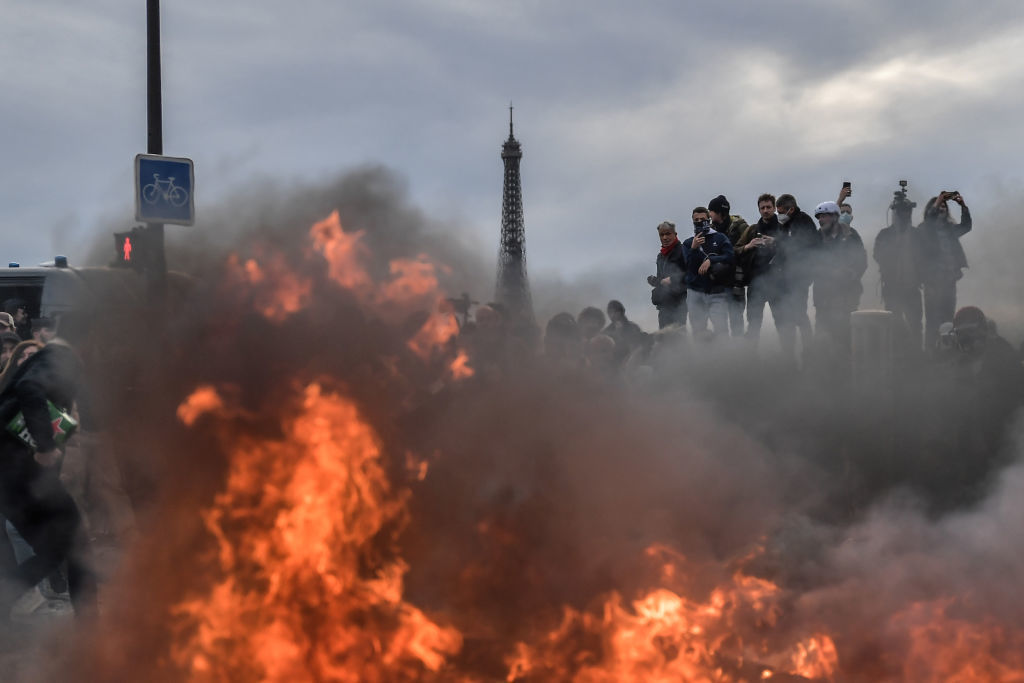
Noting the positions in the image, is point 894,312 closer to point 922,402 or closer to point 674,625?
point 922,402

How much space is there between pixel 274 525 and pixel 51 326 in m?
3.17

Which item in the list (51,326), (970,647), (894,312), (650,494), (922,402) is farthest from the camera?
(894,312)

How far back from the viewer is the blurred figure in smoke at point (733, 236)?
898cm

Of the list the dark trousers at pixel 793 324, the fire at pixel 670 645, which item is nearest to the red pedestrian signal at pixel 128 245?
the fire at pixel 670 645

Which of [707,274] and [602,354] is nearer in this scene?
[602,354]

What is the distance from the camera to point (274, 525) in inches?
180

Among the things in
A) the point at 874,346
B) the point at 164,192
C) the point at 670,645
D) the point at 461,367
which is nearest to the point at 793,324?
the point at 874,346

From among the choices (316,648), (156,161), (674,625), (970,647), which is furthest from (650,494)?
(156,161)

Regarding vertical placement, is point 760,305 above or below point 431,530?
above

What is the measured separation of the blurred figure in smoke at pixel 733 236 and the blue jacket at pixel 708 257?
0.11 m

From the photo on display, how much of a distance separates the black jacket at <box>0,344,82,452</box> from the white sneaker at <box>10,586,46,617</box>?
1525 mm

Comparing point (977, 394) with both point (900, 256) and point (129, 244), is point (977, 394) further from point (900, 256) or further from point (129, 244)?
point (129, 244)

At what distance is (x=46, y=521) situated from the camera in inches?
227

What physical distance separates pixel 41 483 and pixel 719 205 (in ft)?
19.9
